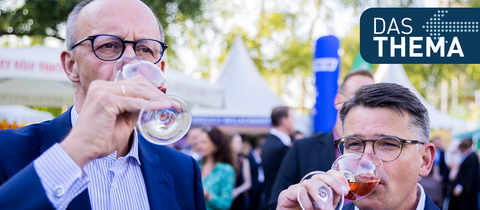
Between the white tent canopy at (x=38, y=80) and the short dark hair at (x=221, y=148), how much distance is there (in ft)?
3.72

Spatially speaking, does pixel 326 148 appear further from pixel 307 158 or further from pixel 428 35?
pixel 428 35

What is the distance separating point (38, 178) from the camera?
1219 mm

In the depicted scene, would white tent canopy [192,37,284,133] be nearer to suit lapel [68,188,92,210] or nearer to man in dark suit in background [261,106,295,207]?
man in dark suit in background [261,106,295,207]

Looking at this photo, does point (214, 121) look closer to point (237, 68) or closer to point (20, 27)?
point (237, 68)

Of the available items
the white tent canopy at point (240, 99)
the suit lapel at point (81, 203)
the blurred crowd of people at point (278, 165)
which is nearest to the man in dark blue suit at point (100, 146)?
the suit lapel at point (81, 203)

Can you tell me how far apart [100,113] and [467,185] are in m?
9.60

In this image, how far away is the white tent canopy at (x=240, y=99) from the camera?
9883mm

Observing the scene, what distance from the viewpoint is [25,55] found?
4.91 m

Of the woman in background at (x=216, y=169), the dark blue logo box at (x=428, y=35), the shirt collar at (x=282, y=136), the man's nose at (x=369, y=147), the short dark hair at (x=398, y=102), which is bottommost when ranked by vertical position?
the woman in background at (x=216, y=169)

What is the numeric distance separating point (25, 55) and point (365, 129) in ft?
15.0

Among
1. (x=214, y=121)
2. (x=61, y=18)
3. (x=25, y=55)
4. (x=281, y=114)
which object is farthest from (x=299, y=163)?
(x=61, y=18)

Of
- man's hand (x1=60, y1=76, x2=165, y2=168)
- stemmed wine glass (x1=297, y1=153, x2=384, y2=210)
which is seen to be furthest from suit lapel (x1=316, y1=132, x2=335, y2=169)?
man's hand (x1=60, y1=76, x2=165, y2=168)

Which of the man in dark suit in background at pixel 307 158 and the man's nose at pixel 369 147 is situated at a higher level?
the man's nose at pixel 369 147

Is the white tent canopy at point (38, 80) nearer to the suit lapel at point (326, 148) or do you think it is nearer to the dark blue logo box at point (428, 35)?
the suit lapel at point (326, 148)
